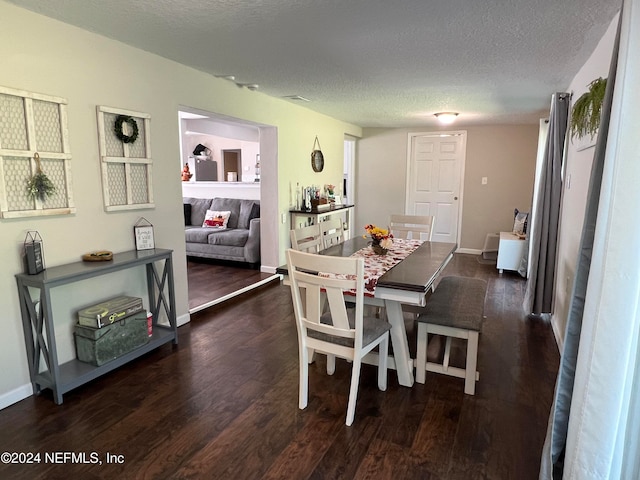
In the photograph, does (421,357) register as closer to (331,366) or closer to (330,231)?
(331,366)

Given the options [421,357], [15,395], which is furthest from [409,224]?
[15,395]

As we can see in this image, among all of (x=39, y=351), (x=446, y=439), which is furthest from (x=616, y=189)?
(x=39, y=351)

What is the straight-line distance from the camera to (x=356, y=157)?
24.3 ft

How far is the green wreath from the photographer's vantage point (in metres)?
2.76

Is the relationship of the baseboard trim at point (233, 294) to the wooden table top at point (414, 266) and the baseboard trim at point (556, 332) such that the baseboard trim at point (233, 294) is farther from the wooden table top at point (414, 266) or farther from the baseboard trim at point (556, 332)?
the baseboard trim at point (556, 332)

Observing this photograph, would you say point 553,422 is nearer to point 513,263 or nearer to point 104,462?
point 104,462

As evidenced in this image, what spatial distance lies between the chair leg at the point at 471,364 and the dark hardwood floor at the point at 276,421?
60 millimetres

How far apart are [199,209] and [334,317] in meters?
4.74

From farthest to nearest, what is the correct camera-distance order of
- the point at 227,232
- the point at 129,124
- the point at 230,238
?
the point at 227,232
the point at 230,238
the point at 129,124

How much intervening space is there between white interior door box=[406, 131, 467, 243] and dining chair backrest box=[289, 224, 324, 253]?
418cm

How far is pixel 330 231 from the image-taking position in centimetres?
355

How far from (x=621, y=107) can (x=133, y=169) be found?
2.86 meters

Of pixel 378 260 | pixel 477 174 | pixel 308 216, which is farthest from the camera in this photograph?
pixel 477 174

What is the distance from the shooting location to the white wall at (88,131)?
2.24 m
